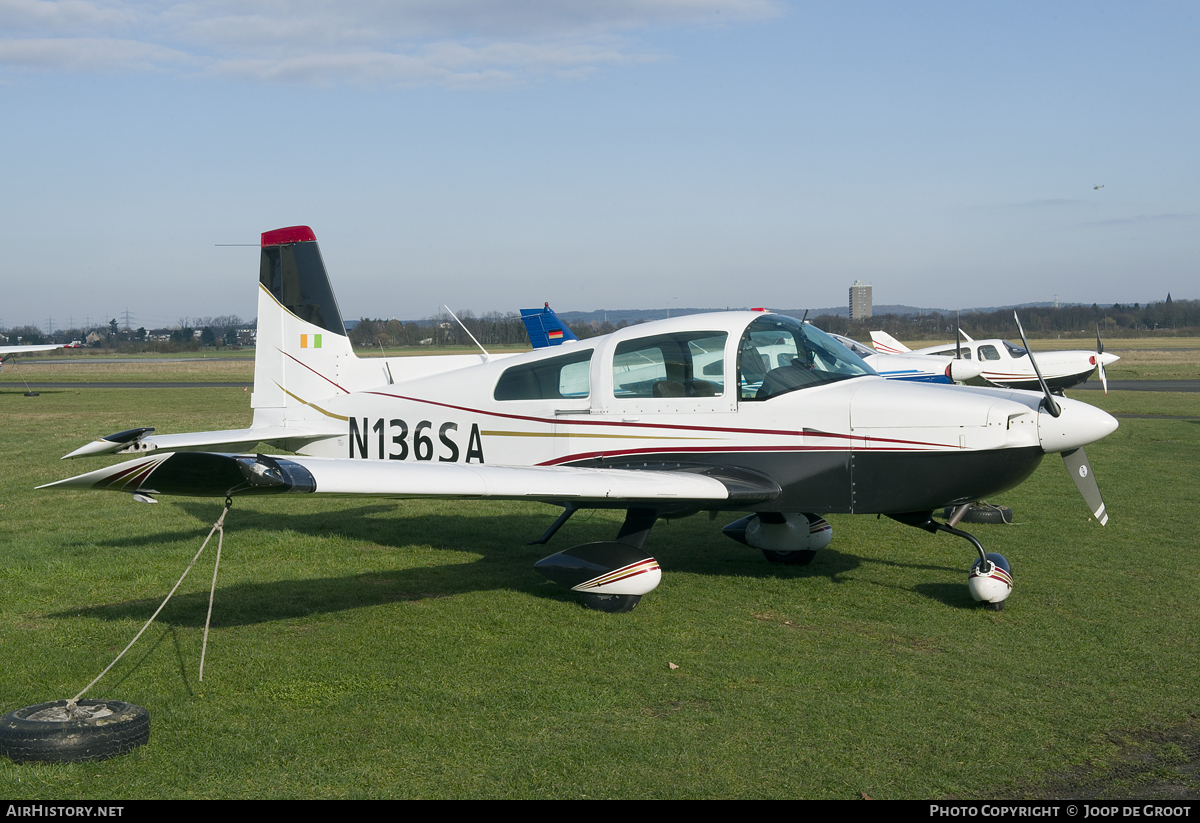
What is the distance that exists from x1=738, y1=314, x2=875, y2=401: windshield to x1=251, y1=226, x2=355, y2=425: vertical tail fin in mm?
4267

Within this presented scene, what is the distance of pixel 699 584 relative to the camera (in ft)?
24.0

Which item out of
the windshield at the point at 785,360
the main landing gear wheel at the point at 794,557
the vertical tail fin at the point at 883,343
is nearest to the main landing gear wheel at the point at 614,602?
the windshield at the point at 785,360

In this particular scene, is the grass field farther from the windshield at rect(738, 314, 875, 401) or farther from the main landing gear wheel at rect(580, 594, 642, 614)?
the windshield at rect(738, 314, 875, 401)

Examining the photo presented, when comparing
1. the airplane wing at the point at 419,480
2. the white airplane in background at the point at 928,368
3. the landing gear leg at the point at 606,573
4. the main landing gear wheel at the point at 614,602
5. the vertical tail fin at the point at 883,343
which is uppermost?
the vertical tail fin at the point at 883,343

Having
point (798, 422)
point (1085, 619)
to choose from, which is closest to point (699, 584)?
point (798, 422)

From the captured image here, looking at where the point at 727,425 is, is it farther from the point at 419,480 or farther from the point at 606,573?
the point at 419,480

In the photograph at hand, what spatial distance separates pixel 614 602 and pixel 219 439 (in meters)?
3.50

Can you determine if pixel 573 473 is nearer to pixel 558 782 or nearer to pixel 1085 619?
pixel 558 782

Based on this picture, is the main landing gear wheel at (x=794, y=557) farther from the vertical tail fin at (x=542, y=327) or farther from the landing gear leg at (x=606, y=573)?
the vertical tail fin at (x=542, y=327)

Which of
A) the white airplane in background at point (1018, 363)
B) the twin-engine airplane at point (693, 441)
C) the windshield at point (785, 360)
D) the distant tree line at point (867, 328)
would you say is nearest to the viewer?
the twin-engine airplane at point (693, 441)

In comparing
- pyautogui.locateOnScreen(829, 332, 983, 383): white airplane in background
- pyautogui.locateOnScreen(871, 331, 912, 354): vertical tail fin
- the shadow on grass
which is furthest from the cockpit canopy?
pyautogui.locateOnScreen(871, 331, 912, 354): vertical tail fin

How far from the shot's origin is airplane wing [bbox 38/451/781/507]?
15.3ft

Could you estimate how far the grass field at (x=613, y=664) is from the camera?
389 centimetres

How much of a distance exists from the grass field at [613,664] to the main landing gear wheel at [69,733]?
99 millimetres
